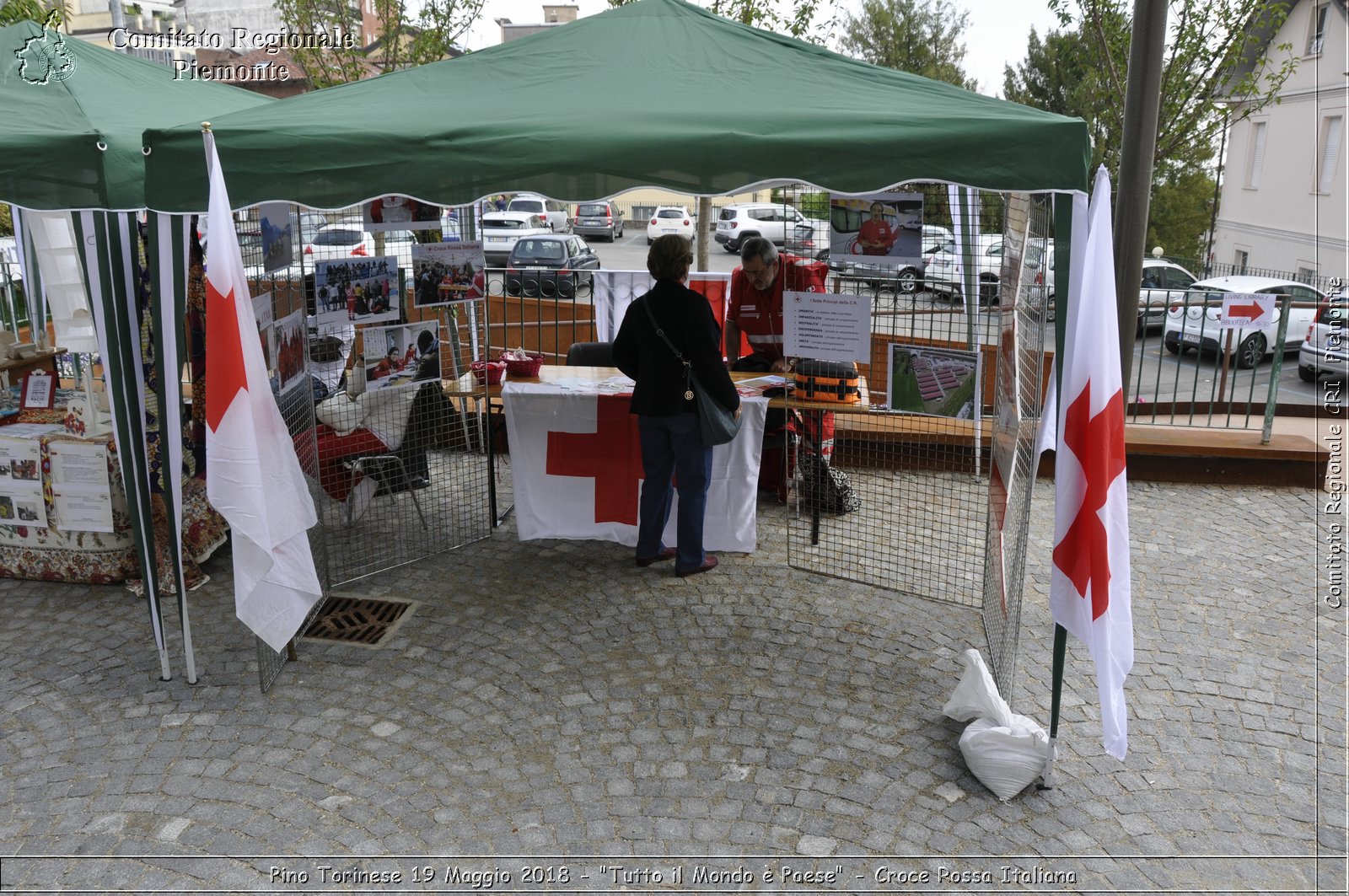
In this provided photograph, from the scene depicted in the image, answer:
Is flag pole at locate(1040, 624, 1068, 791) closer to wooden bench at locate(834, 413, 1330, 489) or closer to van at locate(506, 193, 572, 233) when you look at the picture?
wooden bench at locate(834, 413, 1330, 489)

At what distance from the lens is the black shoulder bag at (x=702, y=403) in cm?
464

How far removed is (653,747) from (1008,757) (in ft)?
4.14

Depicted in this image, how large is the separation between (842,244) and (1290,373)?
12543mm

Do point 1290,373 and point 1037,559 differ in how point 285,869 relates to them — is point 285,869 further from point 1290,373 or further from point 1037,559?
point 1290,373

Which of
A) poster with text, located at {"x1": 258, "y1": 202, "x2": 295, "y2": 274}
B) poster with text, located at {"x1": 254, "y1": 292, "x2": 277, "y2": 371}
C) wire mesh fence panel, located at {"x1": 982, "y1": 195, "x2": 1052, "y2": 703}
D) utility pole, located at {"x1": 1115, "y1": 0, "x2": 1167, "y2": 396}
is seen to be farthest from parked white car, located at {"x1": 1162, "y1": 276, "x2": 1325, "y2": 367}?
poster with text, located at {"x1": 254, "y1": 292, "x2": 277, "y2": 371}

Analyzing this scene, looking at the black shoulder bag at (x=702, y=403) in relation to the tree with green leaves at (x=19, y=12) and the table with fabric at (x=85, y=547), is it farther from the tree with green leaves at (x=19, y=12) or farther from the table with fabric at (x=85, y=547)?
the tree with green leaves at (x=19, y=12)

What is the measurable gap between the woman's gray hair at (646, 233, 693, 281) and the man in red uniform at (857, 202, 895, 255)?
2.71 ft

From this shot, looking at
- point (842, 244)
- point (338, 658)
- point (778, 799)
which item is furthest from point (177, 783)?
point (842, 244)

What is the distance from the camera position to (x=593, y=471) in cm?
534

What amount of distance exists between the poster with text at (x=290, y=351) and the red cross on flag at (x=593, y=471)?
106 centimetres

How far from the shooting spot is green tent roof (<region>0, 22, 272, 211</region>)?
3857 millimetres

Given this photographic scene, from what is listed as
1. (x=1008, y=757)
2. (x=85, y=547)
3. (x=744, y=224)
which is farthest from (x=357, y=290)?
(x=744, y=224)

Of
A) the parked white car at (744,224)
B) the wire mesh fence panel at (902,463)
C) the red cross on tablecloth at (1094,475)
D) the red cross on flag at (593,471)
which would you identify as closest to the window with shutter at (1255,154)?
the parked white car at (744,224)

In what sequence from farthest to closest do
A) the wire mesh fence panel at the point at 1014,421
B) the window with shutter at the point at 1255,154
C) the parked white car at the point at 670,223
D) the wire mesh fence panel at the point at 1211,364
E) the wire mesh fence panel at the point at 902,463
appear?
the parked white car at the point at 670,223
the window with shutter at the point at 1255,154
the wire mesh fence panel at the point at 1211,364
the wire mesh fence panel at the point at 902,463
the wire mesh fence panel at the point at 1014,421
